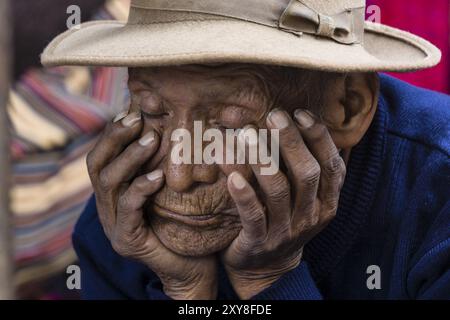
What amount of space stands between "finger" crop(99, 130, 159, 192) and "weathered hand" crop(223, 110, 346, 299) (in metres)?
0.23

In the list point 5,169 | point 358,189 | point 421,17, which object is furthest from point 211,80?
point 421,17

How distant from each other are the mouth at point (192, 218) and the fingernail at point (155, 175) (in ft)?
0.36

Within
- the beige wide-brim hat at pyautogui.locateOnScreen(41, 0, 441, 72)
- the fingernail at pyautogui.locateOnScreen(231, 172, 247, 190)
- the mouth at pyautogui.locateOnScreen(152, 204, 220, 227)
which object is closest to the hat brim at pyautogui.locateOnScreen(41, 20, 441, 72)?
the beige wide-brim hat at pyautogui.locateOnScreen(41, 0, 441, 72)

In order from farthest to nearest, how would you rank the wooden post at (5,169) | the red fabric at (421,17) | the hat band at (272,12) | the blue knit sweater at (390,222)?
the red fabric at (421,17), the wooden post at (5,169), the blue knit sweater at (390,222), the hat band at (272,12)

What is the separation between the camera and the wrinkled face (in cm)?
199

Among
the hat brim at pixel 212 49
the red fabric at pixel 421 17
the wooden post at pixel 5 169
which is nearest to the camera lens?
the hat brim at pixel 212 49

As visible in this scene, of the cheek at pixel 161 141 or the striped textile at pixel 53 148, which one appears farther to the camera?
the striped textile at pixel 53 148

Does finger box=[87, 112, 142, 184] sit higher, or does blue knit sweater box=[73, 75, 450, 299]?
finger box=[87, 112, 142, 184]

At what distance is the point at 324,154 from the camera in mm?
2100

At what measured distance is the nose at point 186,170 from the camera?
2.01 m

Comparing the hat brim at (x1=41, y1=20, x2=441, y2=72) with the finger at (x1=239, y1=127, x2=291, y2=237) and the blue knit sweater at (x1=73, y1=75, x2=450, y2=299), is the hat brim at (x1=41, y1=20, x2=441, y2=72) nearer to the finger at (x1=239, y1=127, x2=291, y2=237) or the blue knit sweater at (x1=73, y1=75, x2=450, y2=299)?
the finger at (x1=239, y1=127, x2=291, y2=237)

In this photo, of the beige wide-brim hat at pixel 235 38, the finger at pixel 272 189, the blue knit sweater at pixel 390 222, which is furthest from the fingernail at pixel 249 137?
the blue knit sweater at pixel 390 222

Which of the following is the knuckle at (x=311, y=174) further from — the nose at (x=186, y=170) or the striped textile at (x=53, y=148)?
the striped textile at (x=53, y=148)
